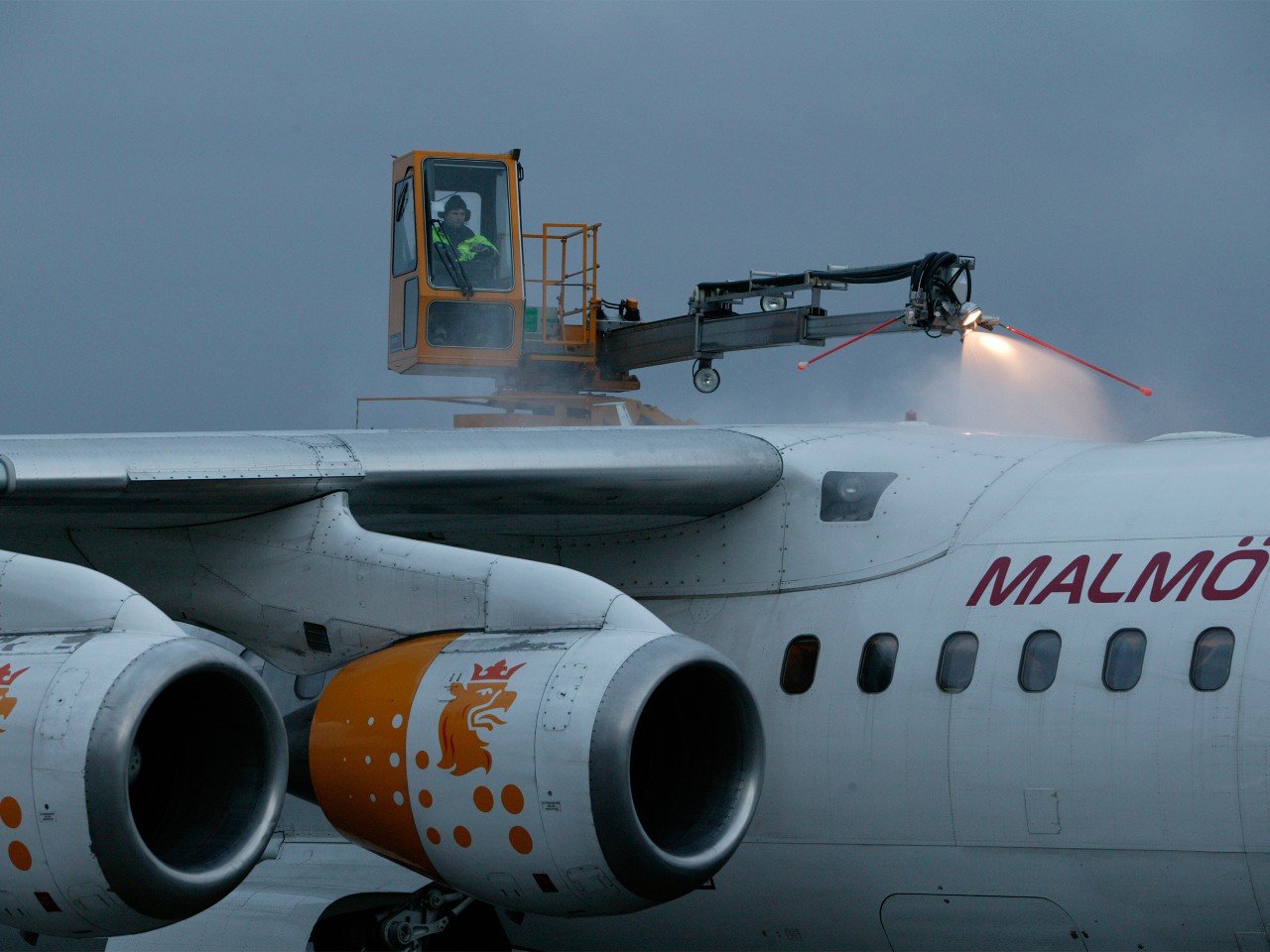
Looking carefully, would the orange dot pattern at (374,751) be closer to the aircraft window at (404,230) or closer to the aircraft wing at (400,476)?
the aircraft wing at (400,476)

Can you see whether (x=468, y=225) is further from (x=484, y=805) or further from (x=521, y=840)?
(x=521, y=840)

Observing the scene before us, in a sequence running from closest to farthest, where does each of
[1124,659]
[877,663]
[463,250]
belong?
[1124,659] < [877,663] < [463,250]

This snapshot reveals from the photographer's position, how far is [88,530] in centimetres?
741

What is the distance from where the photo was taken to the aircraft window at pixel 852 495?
7316 millimetres

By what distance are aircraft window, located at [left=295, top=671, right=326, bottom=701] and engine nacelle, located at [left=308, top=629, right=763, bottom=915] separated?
1.66 m

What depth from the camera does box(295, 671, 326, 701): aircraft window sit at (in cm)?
830

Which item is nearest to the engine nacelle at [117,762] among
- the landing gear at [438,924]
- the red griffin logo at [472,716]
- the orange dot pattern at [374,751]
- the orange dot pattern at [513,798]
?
the orange dot pattern at [374,751]

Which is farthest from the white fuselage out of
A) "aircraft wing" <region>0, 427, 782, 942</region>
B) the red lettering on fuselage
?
"aircraft wing" <region>0, 427, 782, 942</region>

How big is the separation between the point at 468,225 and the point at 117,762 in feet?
25.5

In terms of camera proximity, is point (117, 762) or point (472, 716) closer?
point (117, 762)

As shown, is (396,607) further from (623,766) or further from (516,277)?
(516,277)

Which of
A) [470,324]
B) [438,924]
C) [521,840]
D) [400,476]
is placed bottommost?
[438,924]

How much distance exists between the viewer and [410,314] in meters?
12.6

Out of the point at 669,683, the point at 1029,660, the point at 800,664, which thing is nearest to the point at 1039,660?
the point at 1029,660
